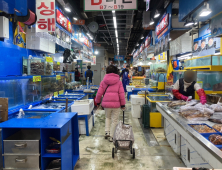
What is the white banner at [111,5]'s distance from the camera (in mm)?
5137

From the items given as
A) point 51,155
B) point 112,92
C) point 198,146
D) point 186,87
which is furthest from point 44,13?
point 198,146

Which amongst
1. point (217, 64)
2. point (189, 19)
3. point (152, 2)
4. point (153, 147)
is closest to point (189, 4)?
point (189, 19)

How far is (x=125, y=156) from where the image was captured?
3.69 m

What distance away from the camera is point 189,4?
16.9 ft

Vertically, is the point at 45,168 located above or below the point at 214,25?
below

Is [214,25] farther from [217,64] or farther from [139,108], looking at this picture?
[139,108]

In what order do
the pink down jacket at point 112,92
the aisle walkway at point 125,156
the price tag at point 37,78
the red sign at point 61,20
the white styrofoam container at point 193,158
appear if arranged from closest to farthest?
1. the white styrofoam container at point 193,158
2. the aisle walkway at point 125,156
3. the pink down jacket at point 112,92
4. the price tag at point 37,78
5. the red sign at point 61,20

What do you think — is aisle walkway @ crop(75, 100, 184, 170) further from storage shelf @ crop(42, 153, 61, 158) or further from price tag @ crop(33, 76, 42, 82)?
price tag @ crop(33, 76, 42, 82)

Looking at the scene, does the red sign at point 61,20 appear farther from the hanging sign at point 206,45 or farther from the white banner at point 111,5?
the hanging sign at point 206,45

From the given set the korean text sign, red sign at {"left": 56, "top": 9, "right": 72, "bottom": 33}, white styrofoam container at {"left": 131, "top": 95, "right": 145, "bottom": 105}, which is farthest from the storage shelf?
red sign at {"left": 56, "top": 9, "right": 72, "bottom": 33}

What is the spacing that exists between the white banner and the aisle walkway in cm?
378

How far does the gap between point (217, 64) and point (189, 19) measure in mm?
2261

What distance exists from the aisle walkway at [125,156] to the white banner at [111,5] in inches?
149

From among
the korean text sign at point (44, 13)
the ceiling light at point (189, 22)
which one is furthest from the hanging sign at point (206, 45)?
the korean text sign at point (44, 13)
